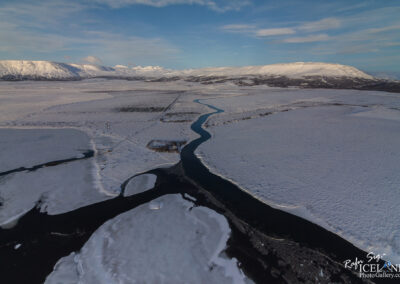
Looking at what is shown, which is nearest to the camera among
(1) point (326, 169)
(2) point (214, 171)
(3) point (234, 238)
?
(3) point (234, 238)

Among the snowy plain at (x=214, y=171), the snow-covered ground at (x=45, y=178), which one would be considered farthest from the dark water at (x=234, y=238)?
the snow-covered ground at (x=45, y=178)

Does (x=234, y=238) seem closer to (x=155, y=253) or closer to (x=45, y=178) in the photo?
(x=155, y=253)

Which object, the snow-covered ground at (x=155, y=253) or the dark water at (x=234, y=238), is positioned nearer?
the snow-covered ground at (x=155, y=253)

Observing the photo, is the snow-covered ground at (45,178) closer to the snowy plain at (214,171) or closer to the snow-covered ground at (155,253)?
the snowy plain at (214,171)

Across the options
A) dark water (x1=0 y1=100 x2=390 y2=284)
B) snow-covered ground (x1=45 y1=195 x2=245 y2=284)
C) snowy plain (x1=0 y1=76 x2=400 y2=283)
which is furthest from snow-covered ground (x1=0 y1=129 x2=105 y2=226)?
snow-covered ground (x1=45 y1=195 x2=245 y2=284)

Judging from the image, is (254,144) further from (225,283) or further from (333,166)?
(225,283)

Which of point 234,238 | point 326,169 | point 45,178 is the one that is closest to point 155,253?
point 234,238
